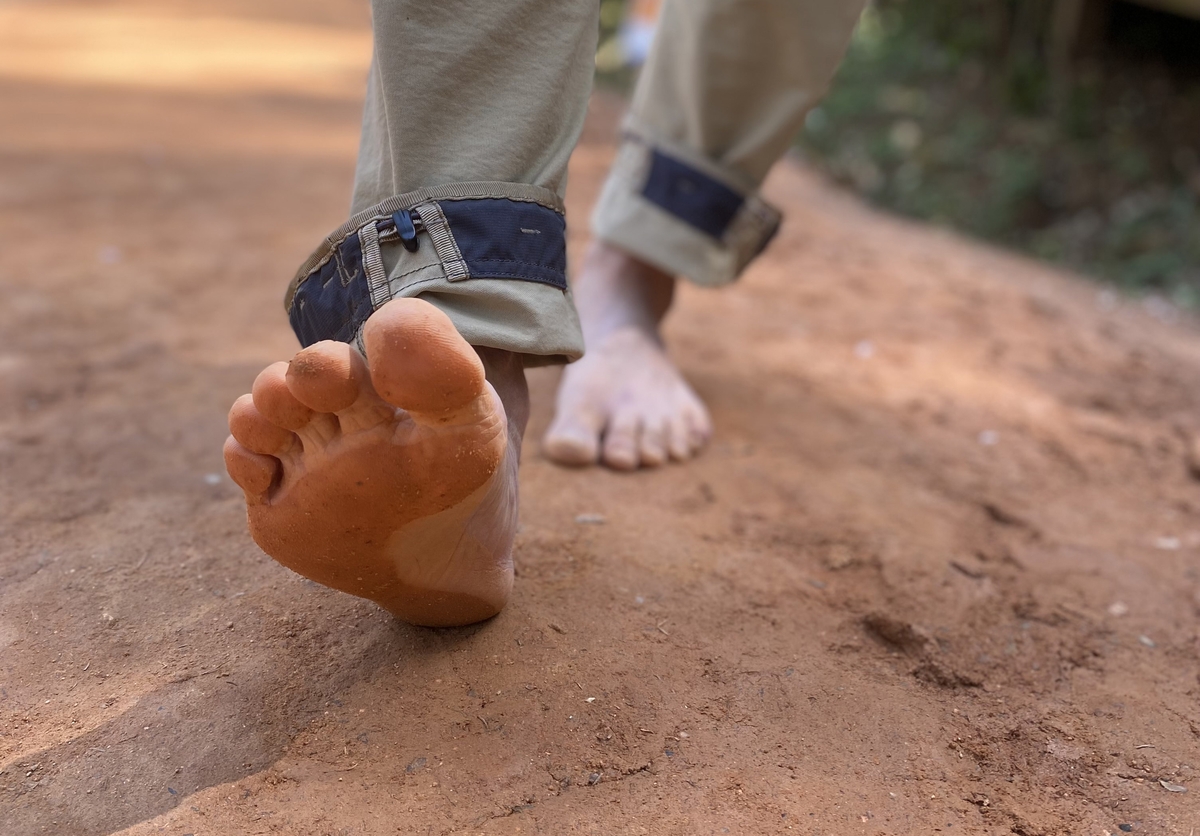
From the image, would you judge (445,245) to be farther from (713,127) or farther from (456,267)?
(713,127)

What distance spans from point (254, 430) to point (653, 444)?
0.81 metres

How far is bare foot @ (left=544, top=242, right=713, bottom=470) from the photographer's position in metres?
1.49

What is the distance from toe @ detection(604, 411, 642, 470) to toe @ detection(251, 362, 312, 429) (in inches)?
29.1

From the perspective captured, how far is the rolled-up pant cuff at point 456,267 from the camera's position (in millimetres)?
910

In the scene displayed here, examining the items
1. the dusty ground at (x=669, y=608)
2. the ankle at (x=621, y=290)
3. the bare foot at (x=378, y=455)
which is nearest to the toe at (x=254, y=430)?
the bare foot at (x=378, y=455)

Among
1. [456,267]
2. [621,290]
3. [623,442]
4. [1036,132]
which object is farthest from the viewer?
[1036,132]

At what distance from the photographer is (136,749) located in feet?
2.85

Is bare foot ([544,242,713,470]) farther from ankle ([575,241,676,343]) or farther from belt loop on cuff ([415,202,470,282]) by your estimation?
belt loop on cuff ([415,202,470,282])

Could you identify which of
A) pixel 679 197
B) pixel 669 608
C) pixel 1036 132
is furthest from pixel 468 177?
pixel 1036 132

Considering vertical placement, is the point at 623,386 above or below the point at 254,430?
below

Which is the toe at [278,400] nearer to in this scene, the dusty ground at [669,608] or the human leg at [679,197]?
the dusty ground at [669,608]

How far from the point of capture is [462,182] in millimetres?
932

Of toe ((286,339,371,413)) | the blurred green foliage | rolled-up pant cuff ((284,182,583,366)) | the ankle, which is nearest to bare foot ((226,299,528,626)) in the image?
toe ((286,339,371,413))

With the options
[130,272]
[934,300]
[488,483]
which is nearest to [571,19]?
[488,483]
